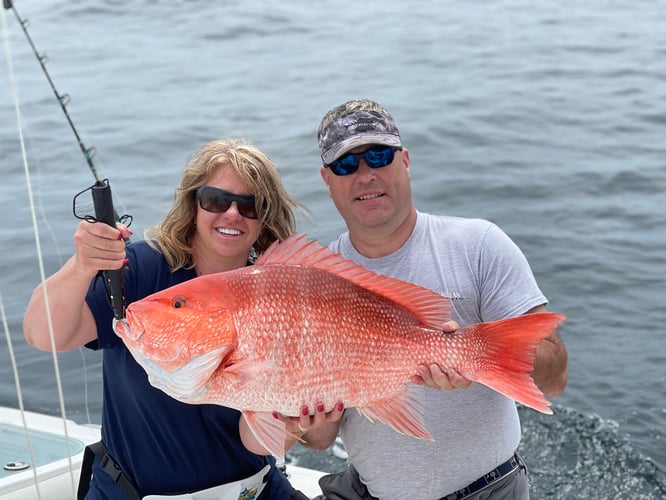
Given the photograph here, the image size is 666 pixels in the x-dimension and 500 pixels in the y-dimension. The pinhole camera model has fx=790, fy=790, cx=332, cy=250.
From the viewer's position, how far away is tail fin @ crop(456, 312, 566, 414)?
2490 millimetres

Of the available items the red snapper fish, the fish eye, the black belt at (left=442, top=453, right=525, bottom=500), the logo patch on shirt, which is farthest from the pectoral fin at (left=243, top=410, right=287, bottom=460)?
the black belt at (left=442, top=453, right=525, bottom=500)

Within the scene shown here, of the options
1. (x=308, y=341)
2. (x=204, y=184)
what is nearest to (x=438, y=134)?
(x=204, y=184)

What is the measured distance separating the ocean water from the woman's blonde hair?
0.61 m

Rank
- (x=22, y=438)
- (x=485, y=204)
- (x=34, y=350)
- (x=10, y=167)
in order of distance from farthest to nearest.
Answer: (x=10, y=167), (x=485, y=204), (x=34, y=350), (x=22, y=438)

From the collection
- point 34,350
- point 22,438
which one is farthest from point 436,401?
point 34,350

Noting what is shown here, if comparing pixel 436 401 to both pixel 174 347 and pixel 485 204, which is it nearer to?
pixel 174 347

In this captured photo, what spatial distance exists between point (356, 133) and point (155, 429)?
53.6 inches

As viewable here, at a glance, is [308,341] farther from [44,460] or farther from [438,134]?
[438,134]

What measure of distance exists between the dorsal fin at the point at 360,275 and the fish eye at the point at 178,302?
0.31 m

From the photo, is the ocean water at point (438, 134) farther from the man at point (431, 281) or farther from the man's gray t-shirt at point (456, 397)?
the man's gray t-shirt at point (456, 397)

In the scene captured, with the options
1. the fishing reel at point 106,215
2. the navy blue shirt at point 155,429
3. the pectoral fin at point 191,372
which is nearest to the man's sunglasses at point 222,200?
the navy blue shirt at point 155,429

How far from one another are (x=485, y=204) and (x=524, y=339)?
22.9 ft

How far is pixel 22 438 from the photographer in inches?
173

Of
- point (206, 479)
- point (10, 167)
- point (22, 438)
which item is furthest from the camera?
point (10, 167)
